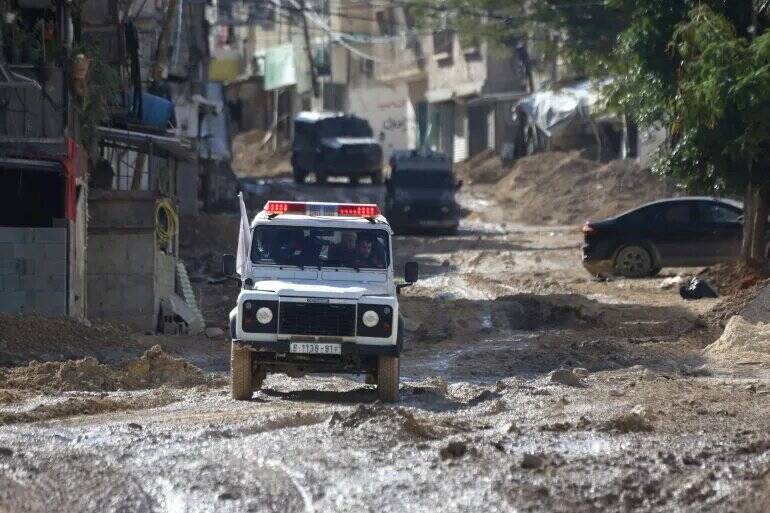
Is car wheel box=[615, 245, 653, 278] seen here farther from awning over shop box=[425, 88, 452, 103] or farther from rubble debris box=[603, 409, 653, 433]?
awning over shop box=[425, 88, 452, 103]

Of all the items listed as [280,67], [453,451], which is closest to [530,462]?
[453,451]

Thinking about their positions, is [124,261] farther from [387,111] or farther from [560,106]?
[387,111]

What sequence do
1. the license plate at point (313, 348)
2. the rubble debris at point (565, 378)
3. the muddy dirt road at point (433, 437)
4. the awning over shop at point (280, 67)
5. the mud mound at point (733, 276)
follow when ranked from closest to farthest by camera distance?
the muddy dirt road at point (433, 437), the license plate at point (313, 348), the rubble debris at point (565, 378), the mud mound at point (733, 276), the awning over shop at point (280, 67)

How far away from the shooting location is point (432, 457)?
1017 cm

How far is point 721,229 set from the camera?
1108 inches

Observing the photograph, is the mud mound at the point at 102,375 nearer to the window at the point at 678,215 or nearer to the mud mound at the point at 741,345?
the mud mound at the point at 741,345

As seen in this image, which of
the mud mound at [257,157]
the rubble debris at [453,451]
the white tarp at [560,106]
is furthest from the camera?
the mud mound at [257,157]

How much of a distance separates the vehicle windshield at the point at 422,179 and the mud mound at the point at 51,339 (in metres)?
22.0

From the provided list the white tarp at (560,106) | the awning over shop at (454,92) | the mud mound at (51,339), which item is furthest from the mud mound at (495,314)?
the awning over shop at (454,92)

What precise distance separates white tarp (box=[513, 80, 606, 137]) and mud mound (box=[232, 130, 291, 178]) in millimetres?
11279

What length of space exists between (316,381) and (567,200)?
93.8ft

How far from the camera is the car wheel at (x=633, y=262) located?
2838 cm

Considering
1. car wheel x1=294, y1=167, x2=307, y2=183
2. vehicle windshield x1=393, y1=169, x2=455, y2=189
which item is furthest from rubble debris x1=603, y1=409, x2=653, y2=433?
car wheel x1=294, y1=167, x2=307, y2=183

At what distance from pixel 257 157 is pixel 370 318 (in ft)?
165
